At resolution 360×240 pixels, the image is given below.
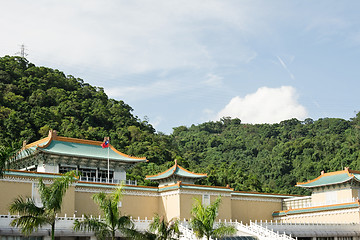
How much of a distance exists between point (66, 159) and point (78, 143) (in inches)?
100

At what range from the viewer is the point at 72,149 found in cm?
3925

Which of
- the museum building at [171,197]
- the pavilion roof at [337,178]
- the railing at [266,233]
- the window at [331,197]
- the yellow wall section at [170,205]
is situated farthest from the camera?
the window at [331,197]

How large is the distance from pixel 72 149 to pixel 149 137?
4589 centimetres

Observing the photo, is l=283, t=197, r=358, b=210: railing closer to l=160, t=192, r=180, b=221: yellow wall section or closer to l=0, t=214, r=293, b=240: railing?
l=0, t=214, r=293, b=240: railing

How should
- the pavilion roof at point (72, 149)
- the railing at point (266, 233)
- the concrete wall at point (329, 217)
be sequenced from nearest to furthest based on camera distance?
the railing at point (266, 233) < the pavilion roof at point (72, 149) < the concrete wall at point (329, 217)

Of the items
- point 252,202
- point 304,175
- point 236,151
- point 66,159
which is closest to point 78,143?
point 66,159

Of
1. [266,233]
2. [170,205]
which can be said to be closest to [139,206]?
[170,205]

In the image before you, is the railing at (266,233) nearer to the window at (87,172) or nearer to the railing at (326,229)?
the railing at (326,229)

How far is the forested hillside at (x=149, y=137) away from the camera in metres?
69.8

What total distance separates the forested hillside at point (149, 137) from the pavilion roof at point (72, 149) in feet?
49.4

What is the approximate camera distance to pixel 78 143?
40.7m

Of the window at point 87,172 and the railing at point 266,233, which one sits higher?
the window at point 87,172

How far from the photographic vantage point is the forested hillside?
6975 cm

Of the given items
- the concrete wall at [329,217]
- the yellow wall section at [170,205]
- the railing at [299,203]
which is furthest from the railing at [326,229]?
the yellow wall section at [170,205]
